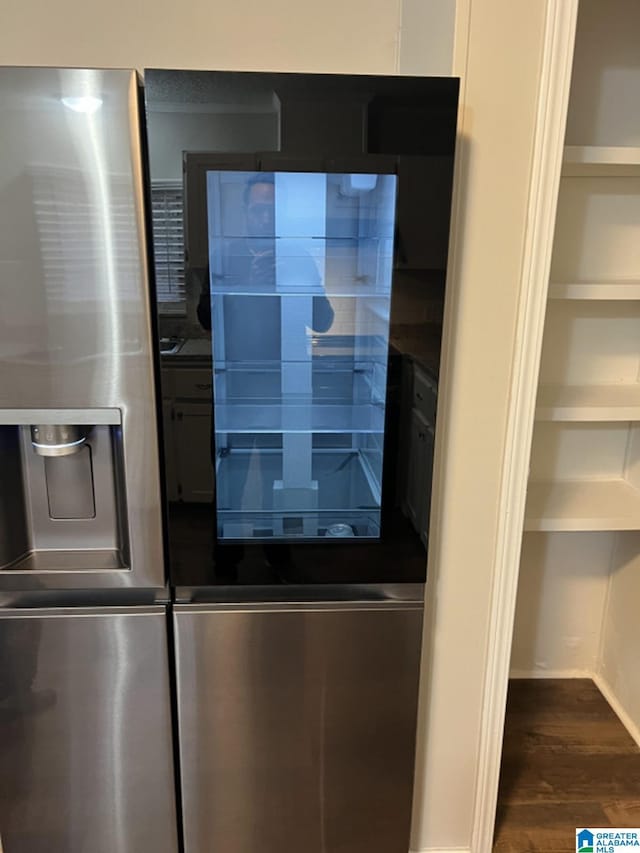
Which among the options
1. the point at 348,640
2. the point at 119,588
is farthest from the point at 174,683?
the point at 348,640

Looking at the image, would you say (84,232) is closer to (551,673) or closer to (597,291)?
(597,291)

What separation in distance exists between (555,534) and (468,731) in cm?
96

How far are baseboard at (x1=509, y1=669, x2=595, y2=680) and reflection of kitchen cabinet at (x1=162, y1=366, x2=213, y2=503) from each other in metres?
1.74

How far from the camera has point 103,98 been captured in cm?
125

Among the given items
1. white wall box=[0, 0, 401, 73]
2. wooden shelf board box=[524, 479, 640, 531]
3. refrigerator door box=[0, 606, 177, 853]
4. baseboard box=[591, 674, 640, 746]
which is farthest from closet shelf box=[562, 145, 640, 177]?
baseboard box=[591, 674, 640, 746]

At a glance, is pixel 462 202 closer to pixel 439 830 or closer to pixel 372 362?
pixel 372 362

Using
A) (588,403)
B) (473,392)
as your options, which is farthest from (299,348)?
(588,403)

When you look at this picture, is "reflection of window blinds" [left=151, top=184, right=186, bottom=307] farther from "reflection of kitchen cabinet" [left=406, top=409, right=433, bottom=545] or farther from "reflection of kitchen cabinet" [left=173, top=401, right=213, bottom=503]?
"reflection of kitchen cabinet" [left=406, top=409, right=433, bottom=545]

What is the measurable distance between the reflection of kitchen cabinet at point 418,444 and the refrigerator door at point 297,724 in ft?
0.78

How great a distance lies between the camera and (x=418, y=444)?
4.91 feet

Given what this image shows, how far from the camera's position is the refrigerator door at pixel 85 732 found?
60.7 inches

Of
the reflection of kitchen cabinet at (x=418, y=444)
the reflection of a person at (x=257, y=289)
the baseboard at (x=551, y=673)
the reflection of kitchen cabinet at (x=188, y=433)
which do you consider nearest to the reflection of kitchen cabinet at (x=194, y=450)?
the reflection of kitchen cabinet at (x=188, y=433)

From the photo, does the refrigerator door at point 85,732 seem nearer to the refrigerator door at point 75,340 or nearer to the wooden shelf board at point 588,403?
the refrigerator door at point 75,340

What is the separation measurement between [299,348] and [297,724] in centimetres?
93
